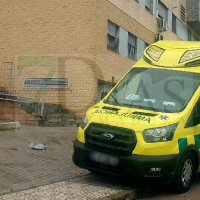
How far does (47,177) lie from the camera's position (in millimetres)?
5590

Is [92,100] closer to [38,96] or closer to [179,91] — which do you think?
[38,96]

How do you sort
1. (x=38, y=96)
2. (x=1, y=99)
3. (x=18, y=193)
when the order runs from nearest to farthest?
1. (x=18, y=193)
2. (x=1, y=99)
3. (x=38, y=96)

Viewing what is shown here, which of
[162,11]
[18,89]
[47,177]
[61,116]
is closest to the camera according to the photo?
[47,177]

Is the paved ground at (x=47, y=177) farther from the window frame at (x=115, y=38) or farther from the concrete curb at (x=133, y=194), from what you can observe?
the window frame at (x=115, y=38)

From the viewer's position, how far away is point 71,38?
13.2 m

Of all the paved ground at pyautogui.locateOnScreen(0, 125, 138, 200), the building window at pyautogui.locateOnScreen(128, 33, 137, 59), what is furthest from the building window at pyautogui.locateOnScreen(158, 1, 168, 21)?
the paved ground at pyautogui.locateOnScreen(0, 125, 138, 200)

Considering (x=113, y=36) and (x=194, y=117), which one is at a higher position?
(x=113, y=36)

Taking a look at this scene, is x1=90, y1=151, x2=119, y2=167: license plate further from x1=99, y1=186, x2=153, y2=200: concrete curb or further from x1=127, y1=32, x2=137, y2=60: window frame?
x1=127, y1=32, x2=137, y2=60: window frame

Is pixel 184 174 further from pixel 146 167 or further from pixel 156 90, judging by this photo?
pixel 156 90

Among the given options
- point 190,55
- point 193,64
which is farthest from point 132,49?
point 193,64

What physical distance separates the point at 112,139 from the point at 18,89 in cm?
913

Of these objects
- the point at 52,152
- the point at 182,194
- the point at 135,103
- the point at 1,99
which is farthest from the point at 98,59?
the point at 182,194

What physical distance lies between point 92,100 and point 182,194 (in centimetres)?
807

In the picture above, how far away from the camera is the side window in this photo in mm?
5262
